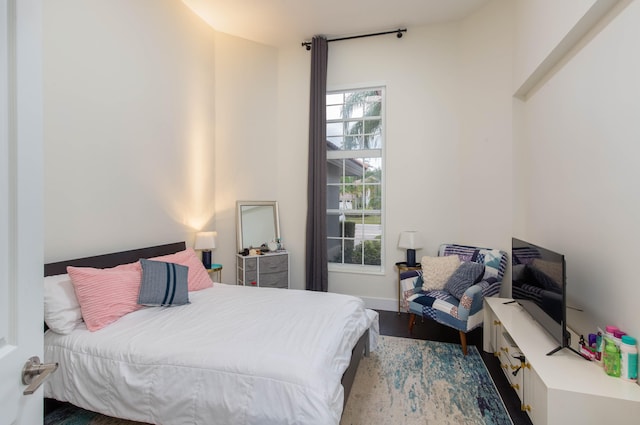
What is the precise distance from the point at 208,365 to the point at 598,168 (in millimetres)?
2547

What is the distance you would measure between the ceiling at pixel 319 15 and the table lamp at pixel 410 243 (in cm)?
258

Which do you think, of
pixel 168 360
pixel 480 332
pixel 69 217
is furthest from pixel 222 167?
pixel 480 332

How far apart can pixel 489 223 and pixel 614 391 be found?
7.18ft

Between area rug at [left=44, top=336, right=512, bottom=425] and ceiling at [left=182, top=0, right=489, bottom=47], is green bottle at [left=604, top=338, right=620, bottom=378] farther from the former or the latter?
ceiling at [left=182, top=0, right=489, bottom=47]

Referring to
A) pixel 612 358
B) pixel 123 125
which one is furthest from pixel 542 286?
pixel 123 125

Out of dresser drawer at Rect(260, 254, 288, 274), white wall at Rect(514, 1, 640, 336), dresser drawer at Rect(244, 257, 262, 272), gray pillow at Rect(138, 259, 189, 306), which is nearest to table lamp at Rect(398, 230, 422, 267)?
white wall at Rect(514, 1, 640, 336)

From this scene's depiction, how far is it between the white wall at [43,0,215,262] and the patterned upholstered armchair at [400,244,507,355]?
2630 millimetres

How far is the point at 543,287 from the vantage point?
2096 mm

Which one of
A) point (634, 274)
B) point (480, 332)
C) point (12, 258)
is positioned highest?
point (12, 258)

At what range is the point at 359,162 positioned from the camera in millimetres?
4242

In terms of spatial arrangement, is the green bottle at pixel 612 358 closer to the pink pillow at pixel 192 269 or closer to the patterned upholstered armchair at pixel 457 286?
the patterned upholstered armchair at pixel 457 286

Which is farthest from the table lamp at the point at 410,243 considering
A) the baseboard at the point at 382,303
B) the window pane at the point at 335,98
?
the window pane at the point at 335,98

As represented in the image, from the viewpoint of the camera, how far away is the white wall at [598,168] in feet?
5.40

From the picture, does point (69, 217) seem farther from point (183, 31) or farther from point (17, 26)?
point (183, 31)
